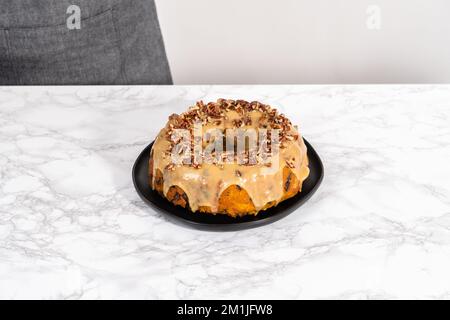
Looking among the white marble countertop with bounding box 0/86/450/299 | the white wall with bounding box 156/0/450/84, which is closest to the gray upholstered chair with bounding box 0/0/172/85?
the white marble countertop with bounding box 0/86/450/299

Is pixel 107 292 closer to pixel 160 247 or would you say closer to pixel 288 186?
pixel 160 247

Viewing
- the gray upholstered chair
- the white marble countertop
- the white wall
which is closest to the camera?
the white marble countertop

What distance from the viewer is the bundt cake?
102 centimetres

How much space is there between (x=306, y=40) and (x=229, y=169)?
3.97ft

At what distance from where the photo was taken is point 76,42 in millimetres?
1698

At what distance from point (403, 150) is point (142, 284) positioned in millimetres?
637

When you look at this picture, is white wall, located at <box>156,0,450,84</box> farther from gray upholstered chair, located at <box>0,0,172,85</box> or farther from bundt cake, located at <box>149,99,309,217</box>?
bundt cake, located at <box>149,99,309,217</box>

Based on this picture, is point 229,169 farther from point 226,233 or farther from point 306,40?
point 306,40

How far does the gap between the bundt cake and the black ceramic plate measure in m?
0.01

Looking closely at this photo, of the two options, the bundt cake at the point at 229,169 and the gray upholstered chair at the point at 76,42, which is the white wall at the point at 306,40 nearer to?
the gray upholstered chair at the point at 76,42

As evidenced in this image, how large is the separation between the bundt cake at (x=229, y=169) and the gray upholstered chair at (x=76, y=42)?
0.67m

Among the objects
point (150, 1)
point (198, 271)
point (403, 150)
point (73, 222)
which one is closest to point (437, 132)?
point (403, 150)

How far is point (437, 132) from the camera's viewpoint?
1.34 m

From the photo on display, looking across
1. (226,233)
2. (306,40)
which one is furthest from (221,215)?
(306,40)
